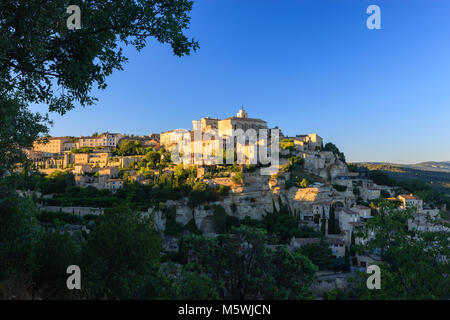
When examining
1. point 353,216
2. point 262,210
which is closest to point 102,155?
point 262,210

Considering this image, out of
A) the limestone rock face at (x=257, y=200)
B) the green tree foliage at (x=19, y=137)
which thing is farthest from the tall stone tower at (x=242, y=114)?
the green tree foliage at (x=19, y=137)

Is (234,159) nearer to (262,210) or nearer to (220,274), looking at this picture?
(262,210)

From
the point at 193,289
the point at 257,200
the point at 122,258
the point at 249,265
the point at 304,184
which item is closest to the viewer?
the point at 193,289

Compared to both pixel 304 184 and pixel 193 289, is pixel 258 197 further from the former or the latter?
pixel 193 289

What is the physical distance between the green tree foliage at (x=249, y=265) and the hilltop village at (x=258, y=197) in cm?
1192

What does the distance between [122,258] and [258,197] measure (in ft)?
95.4

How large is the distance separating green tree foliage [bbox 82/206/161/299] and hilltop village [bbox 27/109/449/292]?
14.7 m

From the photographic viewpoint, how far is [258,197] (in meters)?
34.7

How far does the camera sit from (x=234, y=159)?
4522 cm

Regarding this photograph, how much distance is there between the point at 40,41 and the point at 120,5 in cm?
147

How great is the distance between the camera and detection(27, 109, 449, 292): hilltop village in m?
27.2

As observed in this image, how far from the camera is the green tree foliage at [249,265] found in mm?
7039

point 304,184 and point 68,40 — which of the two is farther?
point 304,184

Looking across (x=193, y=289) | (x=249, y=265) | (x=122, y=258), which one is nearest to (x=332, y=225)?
(x=249, y=265)
